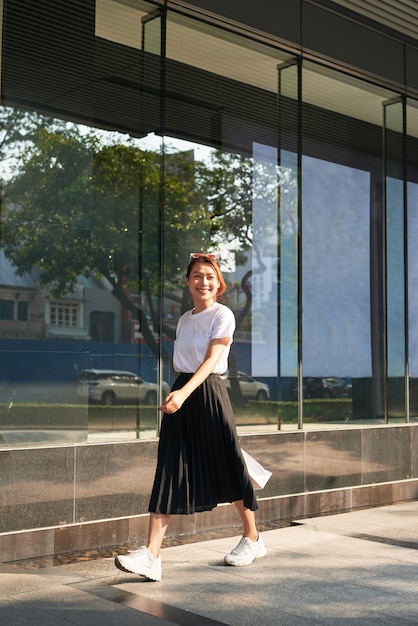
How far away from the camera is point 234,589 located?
5102 mm

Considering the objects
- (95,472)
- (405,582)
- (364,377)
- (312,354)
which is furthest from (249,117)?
(405,582)

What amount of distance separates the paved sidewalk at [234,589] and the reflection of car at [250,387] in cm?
175

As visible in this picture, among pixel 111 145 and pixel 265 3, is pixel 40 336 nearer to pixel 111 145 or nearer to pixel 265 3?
pixel 111 145

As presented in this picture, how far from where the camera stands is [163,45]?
769 centimetres

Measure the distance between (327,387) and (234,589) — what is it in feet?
13.5

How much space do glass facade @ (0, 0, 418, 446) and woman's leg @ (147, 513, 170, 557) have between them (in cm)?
159

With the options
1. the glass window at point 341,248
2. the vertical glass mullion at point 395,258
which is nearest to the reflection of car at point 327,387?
the glass window at point 341,248

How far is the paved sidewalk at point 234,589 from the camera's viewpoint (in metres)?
4.52

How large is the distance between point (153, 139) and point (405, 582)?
4.18m

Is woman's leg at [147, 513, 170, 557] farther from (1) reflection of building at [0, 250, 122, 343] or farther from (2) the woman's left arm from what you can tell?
(1) reflection of building at [0, 250, 122, 343]

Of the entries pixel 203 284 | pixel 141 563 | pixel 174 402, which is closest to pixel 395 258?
pixel 203 284

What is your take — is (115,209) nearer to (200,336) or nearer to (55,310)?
(55,310)

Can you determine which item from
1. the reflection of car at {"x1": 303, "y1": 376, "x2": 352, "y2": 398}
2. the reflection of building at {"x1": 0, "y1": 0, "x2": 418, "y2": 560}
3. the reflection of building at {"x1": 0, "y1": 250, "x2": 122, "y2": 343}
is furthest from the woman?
the reflection of car at {"x1": 303, "y1": 376, "x2": 352, "y2": 398}

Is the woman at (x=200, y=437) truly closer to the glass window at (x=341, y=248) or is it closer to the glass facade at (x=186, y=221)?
the glass facade at (x=186, y=221)
